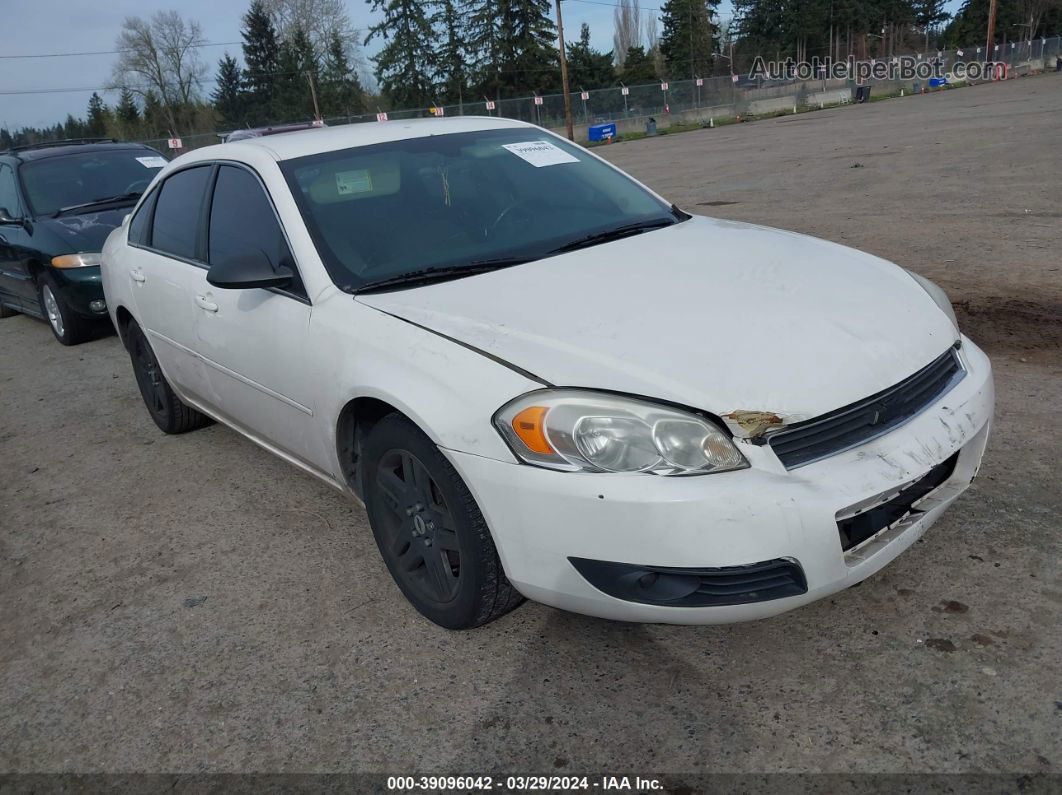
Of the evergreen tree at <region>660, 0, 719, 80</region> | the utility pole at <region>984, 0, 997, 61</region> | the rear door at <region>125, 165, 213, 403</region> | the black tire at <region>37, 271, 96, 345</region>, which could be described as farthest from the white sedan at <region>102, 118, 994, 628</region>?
the evergreen tree at <region>660, 0, 719, 80</region>

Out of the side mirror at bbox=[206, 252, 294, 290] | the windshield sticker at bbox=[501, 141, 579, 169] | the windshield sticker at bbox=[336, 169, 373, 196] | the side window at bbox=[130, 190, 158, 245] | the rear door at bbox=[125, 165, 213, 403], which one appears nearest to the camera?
the side mirror at bbox=[206, 252, 294, 290]

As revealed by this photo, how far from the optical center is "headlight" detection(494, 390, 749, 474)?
2.17 meters

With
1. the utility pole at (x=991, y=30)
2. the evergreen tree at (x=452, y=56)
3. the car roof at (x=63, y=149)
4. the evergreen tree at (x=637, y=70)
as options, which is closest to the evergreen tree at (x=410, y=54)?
the evergreen tree at (x=452, y=56)

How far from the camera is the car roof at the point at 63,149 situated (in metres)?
8.21

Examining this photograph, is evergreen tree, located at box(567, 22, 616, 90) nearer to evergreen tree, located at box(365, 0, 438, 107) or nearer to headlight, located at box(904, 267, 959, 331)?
evergreen tree, located at box(365, 0, 438, 107)

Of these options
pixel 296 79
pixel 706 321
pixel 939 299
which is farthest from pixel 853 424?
pixel 296 79

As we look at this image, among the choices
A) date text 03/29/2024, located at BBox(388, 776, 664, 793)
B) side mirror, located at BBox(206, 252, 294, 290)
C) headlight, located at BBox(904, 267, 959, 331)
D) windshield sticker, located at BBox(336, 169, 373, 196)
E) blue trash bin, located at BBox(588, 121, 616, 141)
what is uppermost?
windshield sticker, located at BBox(336, 169, 373, 196)

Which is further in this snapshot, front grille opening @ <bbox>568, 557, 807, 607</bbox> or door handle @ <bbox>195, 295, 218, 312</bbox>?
door handle @ <bbox>195, 295, 218, 312</bbox>

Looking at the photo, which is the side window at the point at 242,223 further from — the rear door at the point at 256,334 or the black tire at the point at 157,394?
the black tire at the point at 157,394

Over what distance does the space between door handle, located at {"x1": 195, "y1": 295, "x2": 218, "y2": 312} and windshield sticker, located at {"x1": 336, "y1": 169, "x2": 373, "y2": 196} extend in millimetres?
764

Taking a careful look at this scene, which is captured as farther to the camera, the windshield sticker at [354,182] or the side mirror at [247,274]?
the windshield sticker at [354,182]

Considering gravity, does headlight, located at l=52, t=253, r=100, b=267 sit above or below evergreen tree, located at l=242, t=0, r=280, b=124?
below

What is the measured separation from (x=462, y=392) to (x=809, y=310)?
1.07 m

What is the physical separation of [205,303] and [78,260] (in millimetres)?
4235
